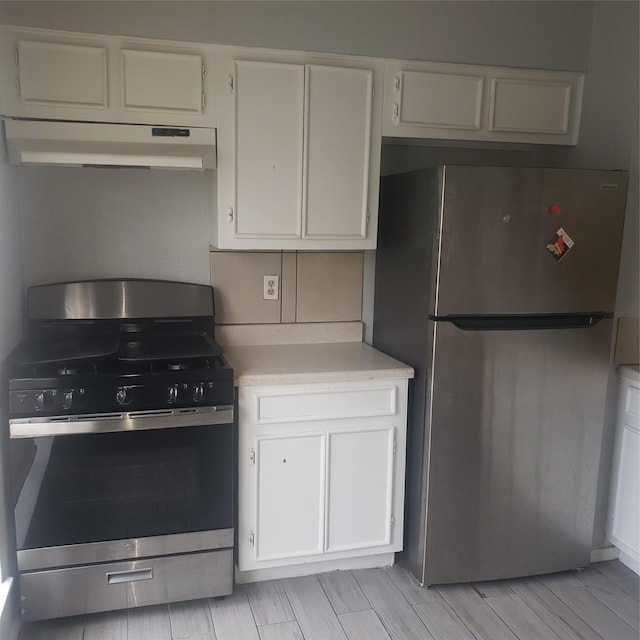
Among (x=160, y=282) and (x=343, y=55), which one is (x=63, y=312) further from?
(x=343, y=55)

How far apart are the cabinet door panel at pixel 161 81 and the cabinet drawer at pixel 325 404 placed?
1103 mm

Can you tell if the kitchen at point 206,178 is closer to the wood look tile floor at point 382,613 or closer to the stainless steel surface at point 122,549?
the wood look tile floor at point 382,613

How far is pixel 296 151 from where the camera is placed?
2465 millimetres

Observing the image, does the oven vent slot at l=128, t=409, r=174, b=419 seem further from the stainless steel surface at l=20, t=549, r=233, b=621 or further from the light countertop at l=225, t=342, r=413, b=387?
the stainless steel surface at l=20, t=549, r=233, b=621

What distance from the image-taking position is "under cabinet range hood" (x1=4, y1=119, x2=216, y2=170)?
2.21 m

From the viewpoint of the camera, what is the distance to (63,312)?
2535 mm

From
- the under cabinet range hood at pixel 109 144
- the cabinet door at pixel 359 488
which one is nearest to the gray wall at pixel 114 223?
the under cabinet range hood at pixel 109 144

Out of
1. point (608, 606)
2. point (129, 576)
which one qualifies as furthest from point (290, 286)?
point (608, 606)

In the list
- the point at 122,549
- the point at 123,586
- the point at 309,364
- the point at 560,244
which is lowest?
the point at 123,586

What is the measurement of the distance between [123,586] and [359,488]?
917 mm

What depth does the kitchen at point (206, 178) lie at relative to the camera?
8.08ft

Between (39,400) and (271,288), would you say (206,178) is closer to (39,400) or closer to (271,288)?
(271,288)

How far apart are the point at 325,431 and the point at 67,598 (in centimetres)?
105

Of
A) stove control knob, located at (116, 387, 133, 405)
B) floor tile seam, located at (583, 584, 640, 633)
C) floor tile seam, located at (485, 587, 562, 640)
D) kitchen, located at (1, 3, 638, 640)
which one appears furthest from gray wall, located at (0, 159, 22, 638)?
floor tile seam, located at (583, 584, 640, 633)
